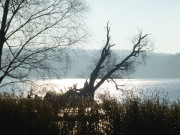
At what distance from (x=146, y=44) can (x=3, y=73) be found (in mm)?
24077

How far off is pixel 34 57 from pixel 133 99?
5934mm

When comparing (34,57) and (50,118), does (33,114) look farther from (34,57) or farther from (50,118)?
(34,57)

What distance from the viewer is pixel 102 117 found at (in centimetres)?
775

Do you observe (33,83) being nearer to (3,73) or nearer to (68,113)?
(3,73)

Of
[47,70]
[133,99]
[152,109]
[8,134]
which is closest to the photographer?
[152,109]

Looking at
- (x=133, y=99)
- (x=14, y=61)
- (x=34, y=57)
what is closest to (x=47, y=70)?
(x=34, y=57)

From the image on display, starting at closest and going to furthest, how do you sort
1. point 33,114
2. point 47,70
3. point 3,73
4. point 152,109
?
point 152,109, point 33,114, point 47,70, point 3,73

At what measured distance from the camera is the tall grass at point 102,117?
7.23 meters

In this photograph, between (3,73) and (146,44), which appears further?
(146,44)

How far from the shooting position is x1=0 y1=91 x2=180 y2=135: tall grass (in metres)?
7.23

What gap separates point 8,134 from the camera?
9586 millimetres

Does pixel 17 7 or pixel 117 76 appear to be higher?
pixel 17 7

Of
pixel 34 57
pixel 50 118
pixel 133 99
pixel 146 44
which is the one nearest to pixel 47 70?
pixel 34 57

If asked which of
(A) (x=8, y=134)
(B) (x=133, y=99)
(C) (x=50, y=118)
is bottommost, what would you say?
(A) (x=8, y=134)
